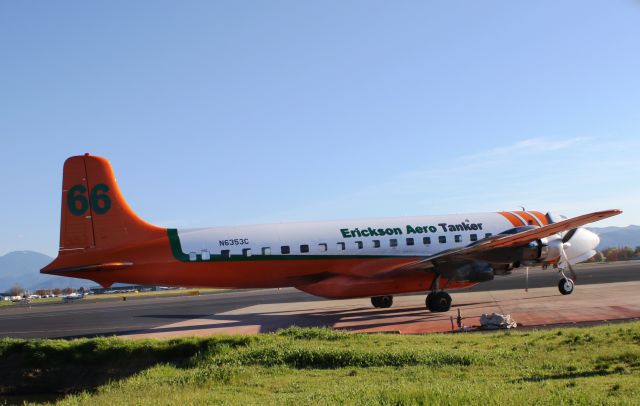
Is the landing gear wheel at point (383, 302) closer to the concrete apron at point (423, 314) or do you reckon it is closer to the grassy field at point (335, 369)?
the concrete apron at point (423, 314)

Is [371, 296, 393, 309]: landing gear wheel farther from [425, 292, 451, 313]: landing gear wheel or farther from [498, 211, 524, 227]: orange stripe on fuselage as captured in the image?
[498, 211, 524, 227]: orange stripe on fuselage

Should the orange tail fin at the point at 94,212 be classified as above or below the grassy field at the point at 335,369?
above

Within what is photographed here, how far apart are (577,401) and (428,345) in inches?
280

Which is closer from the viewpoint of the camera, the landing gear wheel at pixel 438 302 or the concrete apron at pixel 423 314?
the concrete apron at pixel 423 314

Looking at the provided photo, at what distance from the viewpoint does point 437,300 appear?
2522 centimetres

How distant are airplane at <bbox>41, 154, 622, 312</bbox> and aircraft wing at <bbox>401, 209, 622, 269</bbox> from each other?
0.04 m

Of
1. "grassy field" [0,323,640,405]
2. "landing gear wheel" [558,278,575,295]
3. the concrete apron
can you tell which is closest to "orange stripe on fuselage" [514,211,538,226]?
"landing gear wheel" [558,278,575,295]

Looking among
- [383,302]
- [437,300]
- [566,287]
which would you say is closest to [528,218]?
[566,287]

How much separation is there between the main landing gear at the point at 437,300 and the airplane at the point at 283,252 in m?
0.04

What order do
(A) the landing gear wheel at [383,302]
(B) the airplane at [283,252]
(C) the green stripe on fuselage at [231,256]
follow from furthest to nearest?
1. (A) the landing gear wheel at [383,302]
2. (C) the green stripe on fuselage at [231,256]
3. (B) the airplane at [283,252]

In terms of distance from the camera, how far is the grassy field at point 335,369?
10109 mm

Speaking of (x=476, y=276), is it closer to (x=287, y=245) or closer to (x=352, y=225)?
(x=352, y=225)

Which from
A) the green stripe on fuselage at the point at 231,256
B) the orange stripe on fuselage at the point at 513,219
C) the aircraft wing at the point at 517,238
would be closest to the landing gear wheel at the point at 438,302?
the aircraft wing at the point at 517,238

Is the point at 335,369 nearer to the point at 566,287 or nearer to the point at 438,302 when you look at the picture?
the point at 438,302
